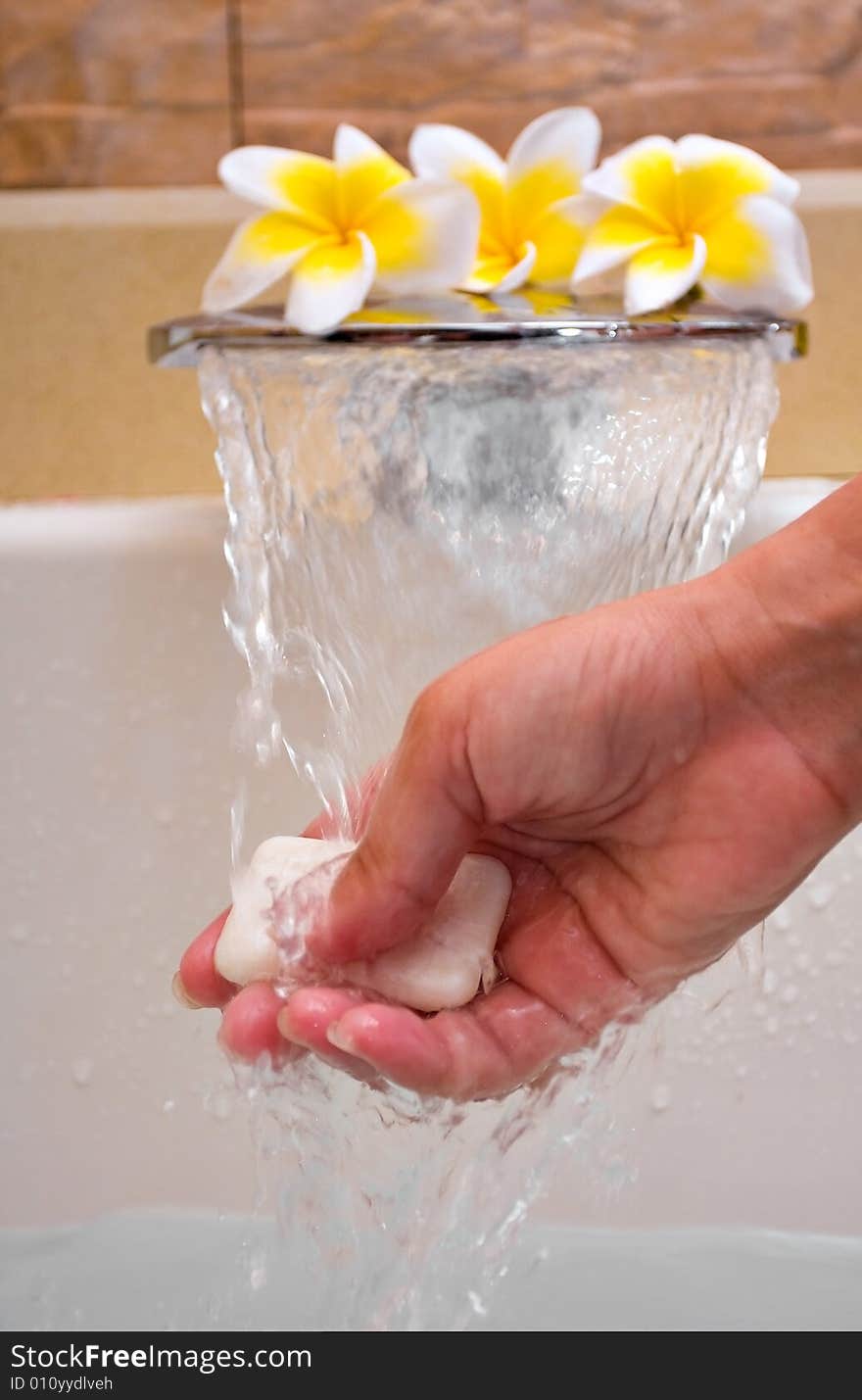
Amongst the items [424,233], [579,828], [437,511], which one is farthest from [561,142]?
[579,828]

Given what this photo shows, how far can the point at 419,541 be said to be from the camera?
2.96ft

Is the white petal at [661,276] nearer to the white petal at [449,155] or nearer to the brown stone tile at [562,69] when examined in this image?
the white petal at [449,155]

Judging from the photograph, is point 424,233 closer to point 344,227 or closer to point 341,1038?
point 344,227

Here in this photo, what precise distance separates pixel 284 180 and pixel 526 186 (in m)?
0.17

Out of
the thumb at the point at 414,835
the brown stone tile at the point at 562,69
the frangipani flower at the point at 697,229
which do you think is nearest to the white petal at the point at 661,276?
the frangipani flower at the point at 697,229

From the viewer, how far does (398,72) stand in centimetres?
111

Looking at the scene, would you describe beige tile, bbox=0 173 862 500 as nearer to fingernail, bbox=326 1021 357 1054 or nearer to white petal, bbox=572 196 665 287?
white petal, bbox=572 196 665 287

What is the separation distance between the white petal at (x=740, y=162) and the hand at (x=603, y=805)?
1.18ft

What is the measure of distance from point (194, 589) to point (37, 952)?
10.3 inches

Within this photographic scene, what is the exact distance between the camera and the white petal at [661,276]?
89 centimetres

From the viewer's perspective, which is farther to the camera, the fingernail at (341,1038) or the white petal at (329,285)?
the white petal at (329,285)

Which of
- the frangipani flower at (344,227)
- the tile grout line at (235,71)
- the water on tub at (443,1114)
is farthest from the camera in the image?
the tile grout line at (235,71)
